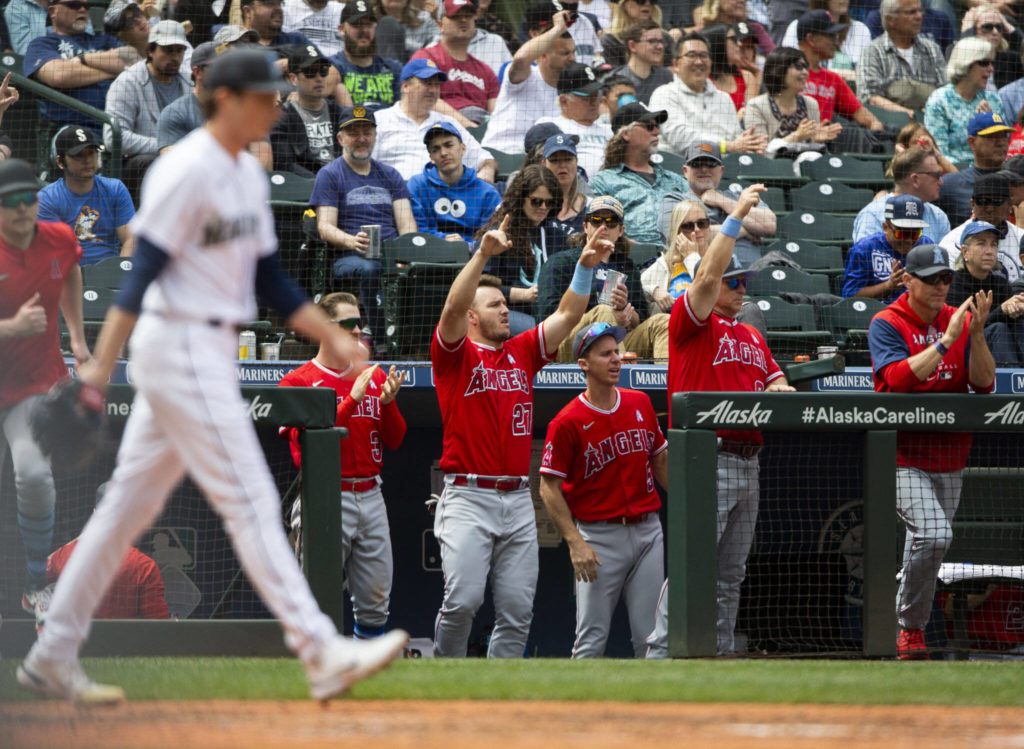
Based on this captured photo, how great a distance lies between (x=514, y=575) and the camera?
575 cm

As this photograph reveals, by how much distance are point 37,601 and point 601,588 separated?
2.50m

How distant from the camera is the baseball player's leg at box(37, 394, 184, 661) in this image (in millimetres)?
3275

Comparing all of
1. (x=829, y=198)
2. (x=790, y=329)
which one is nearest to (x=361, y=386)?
(x=790, y=329)

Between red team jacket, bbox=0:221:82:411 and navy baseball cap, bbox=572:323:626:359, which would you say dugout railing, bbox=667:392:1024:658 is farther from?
red team jacket, bbox=0:221:82:411

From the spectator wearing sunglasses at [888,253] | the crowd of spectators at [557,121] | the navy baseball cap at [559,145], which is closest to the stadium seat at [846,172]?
the crowd of spectators at [557,121]

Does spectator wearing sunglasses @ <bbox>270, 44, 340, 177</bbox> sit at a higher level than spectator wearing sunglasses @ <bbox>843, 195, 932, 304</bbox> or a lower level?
higher

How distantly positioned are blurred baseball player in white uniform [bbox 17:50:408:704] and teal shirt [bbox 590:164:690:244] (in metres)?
4.93

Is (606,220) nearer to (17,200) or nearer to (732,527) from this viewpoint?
(732,527)

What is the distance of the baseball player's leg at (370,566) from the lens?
6.13 metres

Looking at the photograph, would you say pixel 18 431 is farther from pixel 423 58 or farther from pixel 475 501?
pixel 423 58

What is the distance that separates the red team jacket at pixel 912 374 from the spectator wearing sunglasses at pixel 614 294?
56.5 inches

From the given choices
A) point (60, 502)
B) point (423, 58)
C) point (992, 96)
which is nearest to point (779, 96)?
point (992, 96)

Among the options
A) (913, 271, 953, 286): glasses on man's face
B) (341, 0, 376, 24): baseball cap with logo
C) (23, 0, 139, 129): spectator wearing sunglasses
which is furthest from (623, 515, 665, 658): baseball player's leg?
(341, 0, 376, 24): baseball cap with logo

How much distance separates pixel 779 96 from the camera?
9656 mm
